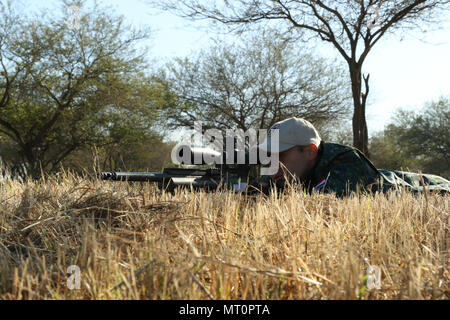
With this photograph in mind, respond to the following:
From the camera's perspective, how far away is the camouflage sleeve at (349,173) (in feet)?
13.8

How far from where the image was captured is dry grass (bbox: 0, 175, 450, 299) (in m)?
1.54

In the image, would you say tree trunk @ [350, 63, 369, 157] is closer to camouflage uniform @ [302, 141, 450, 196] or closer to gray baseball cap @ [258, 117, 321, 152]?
camouflage uniform @ [302, 141, 450, 196]

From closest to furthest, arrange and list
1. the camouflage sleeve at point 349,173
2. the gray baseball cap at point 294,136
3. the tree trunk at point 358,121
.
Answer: the camouflage sleeve at point 349,173 → the gray baseball cap at point 294,136 → the tree trunk at point 358,121

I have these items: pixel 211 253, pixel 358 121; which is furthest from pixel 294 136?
pixel 358 121

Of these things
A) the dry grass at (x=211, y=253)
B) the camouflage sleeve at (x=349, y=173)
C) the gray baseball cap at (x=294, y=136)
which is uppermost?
the gray baseball cap at (x=294, y=136)

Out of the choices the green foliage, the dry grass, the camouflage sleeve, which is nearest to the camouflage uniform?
the camouflage sleeve

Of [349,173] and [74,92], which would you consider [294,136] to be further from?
[74,92]

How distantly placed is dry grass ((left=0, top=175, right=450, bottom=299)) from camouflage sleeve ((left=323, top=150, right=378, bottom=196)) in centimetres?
98

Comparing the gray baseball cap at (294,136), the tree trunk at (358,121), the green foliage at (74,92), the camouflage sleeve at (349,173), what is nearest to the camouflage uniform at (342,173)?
the camouflage sleeve at (349,173)

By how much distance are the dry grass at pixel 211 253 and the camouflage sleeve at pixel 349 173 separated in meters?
0.98

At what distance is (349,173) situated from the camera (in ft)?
14.0

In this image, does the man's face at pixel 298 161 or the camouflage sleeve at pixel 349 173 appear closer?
the camouflage sleeve at pixel 349 173

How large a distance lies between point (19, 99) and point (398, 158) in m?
26.3

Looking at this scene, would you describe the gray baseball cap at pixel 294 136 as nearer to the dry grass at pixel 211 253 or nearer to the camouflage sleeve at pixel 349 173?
the camouflage sleeve at pixel 349 173
